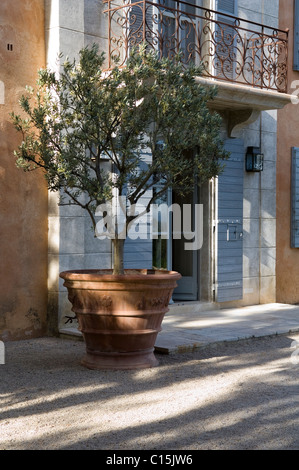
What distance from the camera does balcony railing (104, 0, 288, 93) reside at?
883cm

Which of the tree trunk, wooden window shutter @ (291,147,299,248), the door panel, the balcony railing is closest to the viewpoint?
the tree trunk

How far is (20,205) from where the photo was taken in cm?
802

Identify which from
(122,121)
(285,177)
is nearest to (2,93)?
(122,121)

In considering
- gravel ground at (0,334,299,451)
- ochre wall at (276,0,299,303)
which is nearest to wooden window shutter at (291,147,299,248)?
ochre wall at (276,0,299,303)

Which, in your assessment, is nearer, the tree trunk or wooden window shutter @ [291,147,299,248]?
the tree trunk

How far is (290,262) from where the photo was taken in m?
11.7

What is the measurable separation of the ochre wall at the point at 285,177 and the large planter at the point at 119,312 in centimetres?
531

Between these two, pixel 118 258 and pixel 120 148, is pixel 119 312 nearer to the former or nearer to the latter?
pixel 118 258

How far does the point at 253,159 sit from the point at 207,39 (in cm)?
181

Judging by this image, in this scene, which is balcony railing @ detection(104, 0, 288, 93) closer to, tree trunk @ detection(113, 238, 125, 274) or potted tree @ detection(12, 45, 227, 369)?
potted tree @ detection(12, 45, 227, 369)

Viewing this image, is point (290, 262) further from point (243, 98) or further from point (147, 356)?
point (147, 356)

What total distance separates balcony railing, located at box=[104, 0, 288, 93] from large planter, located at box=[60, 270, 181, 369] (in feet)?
10.6

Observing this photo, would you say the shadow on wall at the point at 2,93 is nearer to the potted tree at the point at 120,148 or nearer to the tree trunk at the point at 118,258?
the potted tree at the point at 120,148
